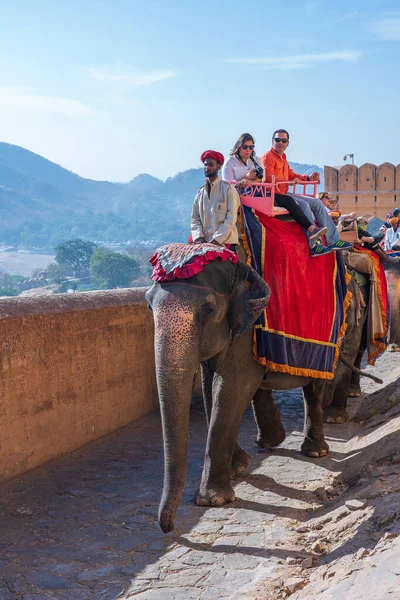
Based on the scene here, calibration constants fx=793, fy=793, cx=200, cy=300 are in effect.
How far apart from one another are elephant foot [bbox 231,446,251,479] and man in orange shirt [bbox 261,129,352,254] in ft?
5.98

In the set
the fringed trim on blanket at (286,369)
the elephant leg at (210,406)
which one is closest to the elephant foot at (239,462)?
the elephant leg at (210,406)

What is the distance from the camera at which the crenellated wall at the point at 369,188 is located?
22922 mm

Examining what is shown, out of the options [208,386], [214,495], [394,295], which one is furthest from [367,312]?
[214,495]

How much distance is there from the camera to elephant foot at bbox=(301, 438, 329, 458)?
6953 millimetres

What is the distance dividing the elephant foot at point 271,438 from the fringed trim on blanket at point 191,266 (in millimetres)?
2324

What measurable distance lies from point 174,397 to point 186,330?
43cm

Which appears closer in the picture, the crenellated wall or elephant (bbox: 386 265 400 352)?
elephant (bbox: 386 265 400 352)

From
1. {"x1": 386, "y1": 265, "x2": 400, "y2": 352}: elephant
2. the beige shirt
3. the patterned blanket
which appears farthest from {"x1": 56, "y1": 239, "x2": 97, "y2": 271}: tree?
the patterned blanket

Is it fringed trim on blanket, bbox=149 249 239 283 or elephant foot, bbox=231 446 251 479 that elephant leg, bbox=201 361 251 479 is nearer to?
elephant foot, bbox=231 446 251 479

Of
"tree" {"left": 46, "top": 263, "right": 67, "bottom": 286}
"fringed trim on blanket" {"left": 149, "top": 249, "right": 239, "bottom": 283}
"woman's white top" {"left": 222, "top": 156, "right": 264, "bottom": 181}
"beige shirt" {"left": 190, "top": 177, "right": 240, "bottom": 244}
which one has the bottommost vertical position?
"tree" {"left": 46, "top": 263, "right": 67, "bottom": 286}

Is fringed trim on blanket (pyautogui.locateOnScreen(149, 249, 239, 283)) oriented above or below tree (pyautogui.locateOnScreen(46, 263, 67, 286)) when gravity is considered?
above

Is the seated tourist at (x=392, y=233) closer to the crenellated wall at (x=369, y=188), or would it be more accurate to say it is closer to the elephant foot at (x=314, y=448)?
the elephant foot at (x=314, y=448)

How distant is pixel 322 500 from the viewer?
18.9 ft

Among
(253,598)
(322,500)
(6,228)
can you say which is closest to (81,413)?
(322,500)
